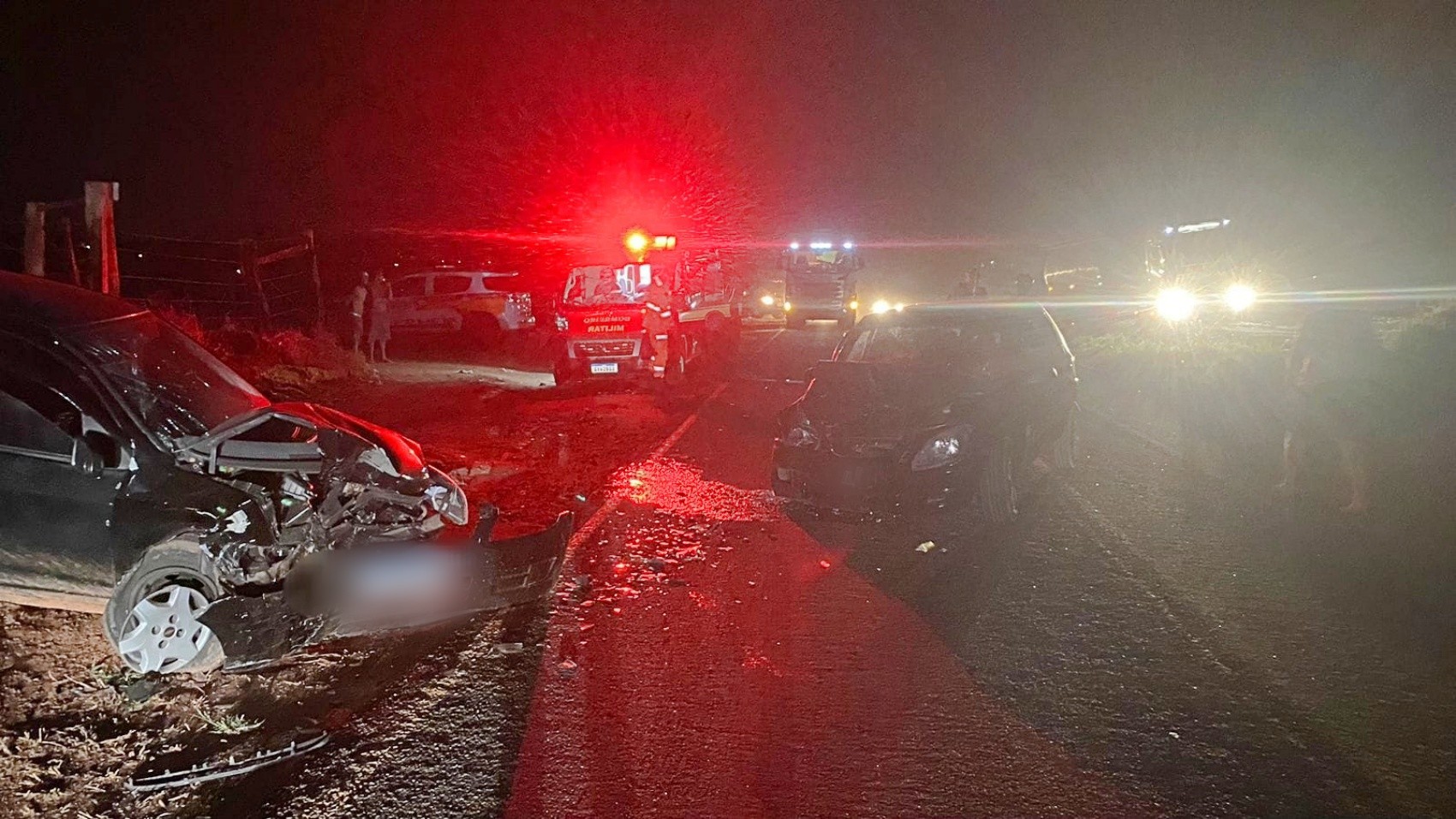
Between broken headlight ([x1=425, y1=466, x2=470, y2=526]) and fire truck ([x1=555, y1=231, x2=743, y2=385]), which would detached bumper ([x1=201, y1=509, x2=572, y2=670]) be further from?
fire truck ([x1=555, y1=231, x2=743, y2=385])

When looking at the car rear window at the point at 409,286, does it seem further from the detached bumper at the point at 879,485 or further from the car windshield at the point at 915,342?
the detached bumper at the point at 879,485

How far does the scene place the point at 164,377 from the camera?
16.9 ft

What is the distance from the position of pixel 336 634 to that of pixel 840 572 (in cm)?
291

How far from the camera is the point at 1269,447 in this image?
30.2ft

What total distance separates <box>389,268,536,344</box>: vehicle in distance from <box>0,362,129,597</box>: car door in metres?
16.4

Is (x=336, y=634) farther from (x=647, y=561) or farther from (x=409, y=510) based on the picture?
(x=647, y=561)

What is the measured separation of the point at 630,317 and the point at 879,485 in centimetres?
854

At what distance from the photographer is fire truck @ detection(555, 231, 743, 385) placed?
14719 mm

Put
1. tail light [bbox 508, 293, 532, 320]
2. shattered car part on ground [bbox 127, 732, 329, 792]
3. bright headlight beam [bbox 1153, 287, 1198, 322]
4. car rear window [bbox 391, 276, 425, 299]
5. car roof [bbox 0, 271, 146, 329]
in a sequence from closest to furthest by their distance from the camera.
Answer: shattered car part on ground [bbox 127, 732, 329, 792], car roof [bbox 0, 271, 146, 329], bright headlight beam [bbox 1153, 287, 1198, 322], tail light [bbox 508, 293, 532, 320], car rear window [bbox 391, 276, 425, 299]

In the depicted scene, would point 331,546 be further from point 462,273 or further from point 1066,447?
point 462,273

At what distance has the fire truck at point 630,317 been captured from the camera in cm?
1472

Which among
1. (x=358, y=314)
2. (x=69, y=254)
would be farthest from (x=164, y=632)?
(x=358, y=314)

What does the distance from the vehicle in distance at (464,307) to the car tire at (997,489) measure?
50.8 feet

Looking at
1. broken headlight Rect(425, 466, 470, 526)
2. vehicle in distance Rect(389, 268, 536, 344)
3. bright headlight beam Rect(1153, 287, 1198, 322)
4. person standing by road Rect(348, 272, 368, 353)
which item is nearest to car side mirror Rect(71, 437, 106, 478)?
broken headlight Rect(425, 466, 470, 526)
